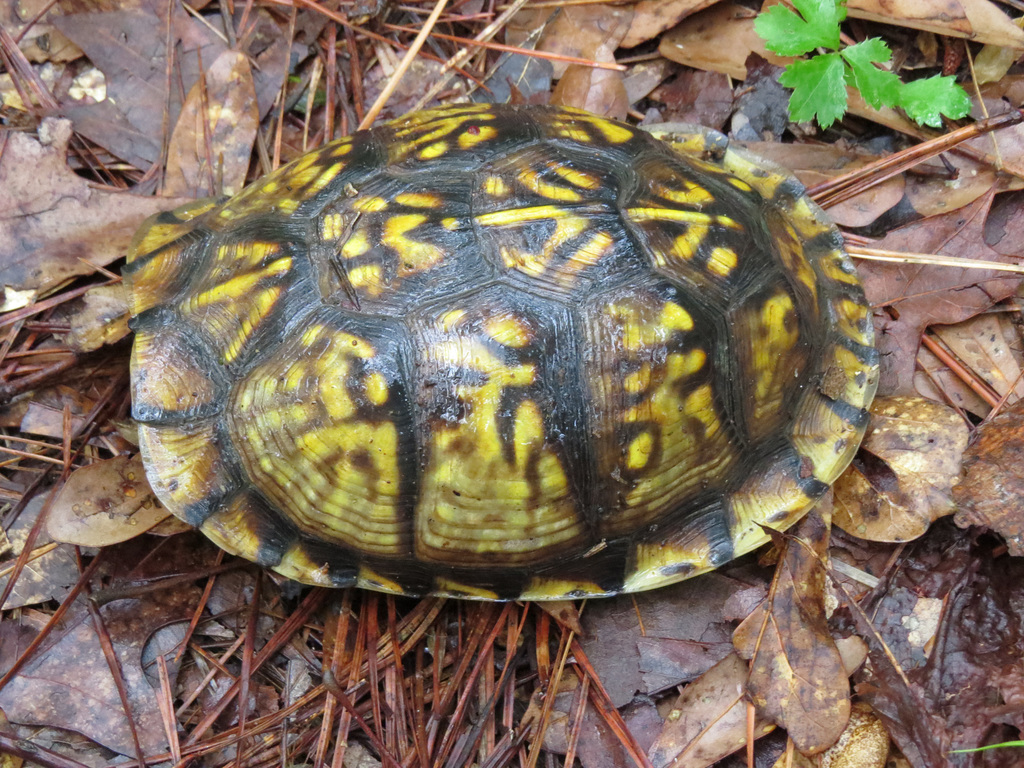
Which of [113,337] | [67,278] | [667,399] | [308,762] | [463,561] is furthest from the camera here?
[67,278]

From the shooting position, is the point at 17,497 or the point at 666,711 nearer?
the point at 666,711

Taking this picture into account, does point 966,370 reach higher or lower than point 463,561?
lower

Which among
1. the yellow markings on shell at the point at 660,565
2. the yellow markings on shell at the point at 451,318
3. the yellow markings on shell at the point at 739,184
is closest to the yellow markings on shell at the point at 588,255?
the yellow markings on shell at the point at 451,318

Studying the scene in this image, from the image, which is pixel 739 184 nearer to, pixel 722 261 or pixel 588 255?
pixel 722 261

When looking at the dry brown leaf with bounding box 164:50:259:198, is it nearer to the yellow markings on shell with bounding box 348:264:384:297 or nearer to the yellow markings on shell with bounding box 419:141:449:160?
the yellow markings on shell with bounding box 419:141:449:160

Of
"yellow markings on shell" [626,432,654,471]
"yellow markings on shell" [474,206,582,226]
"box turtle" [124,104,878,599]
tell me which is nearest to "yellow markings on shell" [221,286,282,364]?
"box turtle" [124,104,878,599]

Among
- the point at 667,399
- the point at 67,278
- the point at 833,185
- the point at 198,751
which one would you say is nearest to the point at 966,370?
the point at 833,185

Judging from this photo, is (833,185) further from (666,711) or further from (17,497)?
(17,497)
